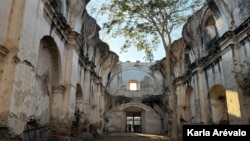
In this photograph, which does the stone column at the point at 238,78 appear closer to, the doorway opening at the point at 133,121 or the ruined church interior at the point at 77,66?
the ruined church interior at the point at 77,66

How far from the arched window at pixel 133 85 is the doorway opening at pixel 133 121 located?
9.33 feet

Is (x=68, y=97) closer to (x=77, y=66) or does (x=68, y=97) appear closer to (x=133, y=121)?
(x=77, y=66)

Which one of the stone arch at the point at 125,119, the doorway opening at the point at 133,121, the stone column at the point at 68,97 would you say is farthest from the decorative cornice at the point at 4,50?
the doorway opening at the point at 133,121

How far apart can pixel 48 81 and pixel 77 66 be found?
2.42m

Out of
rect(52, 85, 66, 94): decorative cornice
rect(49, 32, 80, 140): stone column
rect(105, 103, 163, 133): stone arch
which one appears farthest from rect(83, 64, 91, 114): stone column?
rect(105, 103, 163, 133): stone arch

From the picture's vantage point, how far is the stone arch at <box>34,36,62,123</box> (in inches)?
345

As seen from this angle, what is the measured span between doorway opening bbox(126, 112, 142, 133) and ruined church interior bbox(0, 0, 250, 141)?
527 cm

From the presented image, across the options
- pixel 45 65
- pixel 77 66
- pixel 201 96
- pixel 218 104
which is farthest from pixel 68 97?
pixel 218 104

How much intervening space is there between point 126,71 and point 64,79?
57.4 feet

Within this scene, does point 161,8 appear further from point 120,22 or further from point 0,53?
point 0,53

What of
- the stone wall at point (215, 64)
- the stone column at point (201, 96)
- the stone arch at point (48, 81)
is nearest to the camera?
the stone arch at point (48, 81)

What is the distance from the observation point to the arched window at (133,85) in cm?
2709

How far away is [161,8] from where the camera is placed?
1168 centimetres

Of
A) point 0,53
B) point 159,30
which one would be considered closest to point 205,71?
point 159,30
